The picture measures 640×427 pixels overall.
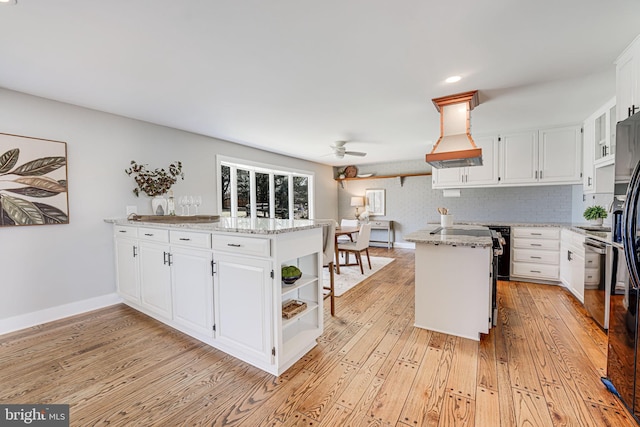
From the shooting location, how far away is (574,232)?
316cm

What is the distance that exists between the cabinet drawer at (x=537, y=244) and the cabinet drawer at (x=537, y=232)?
0.19ft

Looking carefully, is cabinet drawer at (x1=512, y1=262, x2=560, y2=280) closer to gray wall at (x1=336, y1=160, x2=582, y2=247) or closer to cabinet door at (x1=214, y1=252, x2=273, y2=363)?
gray wall at (x1=336, y1=160, x2=582, y2=247)

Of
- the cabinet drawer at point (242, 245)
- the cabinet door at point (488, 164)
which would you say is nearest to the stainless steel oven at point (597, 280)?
the cabinet door at point (488, 164)

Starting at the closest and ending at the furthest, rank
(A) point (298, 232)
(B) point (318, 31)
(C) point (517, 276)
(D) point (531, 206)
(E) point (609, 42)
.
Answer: (B) point (318, 31) → (E) point (609, 42) → (A) point (298, 232) → (C) point (517, 276) → (D) point (531, 206)

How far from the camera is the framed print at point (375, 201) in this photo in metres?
7.10

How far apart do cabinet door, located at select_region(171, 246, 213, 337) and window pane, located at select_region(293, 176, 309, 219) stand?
13.8 ft

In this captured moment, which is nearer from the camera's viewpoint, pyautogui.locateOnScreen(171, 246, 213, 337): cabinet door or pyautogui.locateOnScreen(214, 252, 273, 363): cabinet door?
pyautogui.locateOnScreen(214, 252, 273, 363): cabinet door

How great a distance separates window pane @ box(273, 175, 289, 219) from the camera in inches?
233

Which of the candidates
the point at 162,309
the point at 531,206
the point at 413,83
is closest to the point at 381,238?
the point at 531,206

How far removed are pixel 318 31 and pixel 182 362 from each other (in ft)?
8.32

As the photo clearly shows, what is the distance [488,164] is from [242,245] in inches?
168

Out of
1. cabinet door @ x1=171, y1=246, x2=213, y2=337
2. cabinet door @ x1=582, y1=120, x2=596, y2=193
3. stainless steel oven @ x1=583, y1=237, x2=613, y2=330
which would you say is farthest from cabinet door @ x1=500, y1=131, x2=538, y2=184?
cabinet door @ x1=171, y1=246, x2=213, y2=337

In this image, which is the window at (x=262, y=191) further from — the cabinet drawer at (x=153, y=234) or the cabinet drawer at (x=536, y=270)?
the cabinet drawer at (x=536, y=270)

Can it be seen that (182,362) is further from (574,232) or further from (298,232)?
(574,232)
